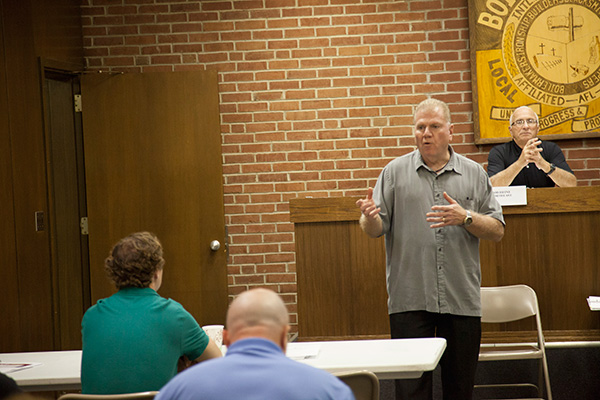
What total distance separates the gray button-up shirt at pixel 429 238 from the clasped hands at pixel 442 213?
0.11 m

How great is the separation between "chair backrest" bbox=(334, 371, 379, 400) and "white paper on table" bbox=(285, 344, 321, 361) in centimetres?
54

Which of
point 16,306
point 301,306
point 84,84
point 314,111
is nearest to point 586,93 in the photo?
point 314,111

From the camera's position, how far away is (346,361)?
8.13ft

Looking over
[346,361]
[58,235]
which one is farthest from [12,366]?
[58,235]

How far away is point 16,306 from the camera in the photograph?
4.33 m

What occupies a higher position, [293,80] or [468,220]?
[293,80]

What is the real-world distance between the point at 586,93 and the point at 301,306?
2.80 metres

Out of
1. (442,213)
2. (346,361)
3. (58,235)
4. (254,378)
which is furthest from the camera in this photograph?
(58,235)

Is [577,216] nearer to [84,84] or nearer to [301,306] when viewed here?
[301,306]

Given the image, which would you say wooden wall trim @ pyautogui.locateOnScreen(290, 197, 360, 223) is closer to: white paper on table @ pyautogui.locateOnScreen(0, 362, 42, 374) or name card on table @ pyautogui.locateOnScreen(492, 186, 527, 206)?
name card on table @ pyautogui.locateOnScreen(492, 186, 527, 206)

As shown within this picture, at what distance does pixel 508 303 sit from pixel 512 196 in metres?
0.60

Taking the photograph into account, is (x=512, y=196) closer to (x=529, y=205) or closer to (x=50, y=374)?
(x=529, y=205)

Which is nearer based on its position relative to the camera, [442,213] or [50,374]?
[50,374]

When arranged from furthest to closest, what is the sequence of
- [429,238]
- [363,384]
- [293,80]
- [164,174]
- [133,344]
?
[293,80] → [164,174] → [429,238] → [133,344] → [363,384]
